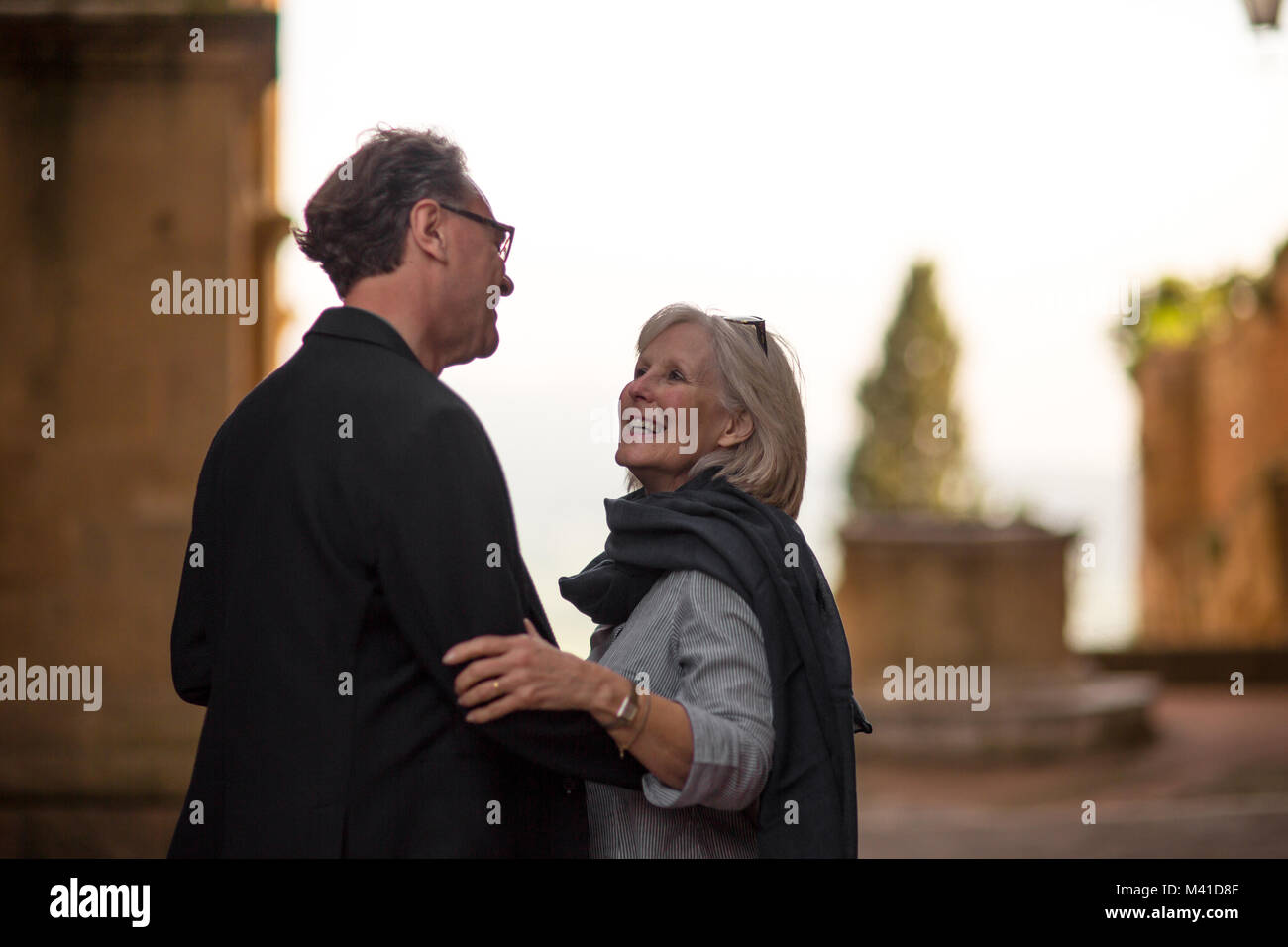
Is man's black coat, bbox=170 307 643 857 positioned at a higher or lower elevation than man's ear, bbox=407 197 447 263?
lower

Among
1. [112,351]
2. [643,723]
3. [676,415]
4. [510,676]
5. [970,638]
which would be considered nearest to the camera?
[510,676]

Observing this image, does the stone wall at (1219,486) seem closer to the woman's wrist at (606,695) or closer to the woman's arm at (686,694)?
the woman's arm at (686,694)

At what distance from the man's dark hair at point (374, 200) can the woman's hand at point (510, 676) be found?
690 millimetres

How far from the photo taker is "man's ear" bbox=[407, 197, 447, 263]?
2340 mm

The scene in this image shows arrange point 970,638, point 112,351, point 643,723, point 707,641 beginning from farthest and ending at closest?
1. point 970,638
2. point 112,351
3. point 707,641
4. point 643,723

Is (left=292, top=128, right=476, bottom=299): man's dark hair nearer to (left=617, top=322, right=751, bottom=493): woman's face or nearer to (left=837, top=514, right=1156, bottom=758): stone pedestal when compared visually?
(left=617, top=322, right=751, bottom=493): woman's face

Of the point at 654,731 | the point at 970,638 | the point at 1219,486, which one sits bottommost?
the point at 654,731

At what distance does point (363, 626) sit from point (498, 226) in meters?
0.76

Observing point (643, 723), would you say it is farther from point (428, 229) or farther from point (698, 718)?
point (428, 229)

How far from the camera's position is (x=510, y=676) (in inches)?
83.4

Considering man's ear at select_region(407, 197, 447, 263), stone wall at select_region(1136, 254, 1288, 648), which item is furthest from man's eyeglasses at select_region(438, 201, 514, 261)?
stone wall at select_region(1136, 254, 1288, 648)

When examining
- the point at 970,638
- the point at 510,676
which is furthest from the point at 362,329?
the point at 970,638

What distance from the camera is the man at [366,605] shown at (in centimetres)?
214
